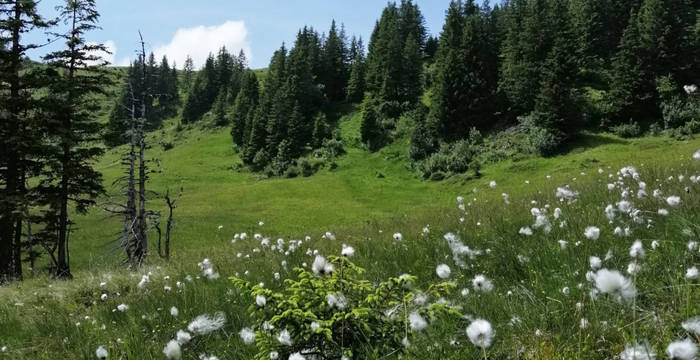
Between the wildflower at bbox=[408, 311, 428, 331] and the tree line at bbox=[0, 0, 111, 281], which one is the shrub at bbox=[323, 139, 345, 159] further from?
the wildflower at bbox=[408, 311, 428, 331]

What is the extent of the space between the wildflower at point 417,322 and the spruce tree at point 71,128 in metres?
23.0

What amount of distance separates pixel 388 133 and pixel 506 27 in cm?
3090

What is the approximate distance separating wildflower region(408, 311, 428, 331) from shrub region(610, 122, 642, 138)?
55.7 m

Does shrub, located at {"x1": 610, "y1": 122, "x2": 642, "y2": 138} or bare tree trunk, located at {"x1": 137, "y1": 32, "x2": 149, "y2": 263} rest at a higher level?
shrub, located at {"x1": 610, "y1": 122, "x2": 642, "y2": 138}

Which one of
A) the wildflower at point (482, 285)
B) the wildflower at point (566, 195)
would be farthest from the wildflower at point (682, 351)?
the wildflower at point (566, 195)

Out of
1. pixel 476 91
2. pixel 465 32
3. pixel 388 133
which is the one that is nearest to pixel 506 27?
pixel 465 32

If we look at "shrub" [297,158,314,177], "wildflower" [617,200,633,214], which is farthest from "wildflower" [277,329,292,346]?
"shrub" [297,158,314,177]

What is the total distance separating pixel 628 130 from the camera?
48.5m

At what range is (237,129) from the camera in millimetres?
94062

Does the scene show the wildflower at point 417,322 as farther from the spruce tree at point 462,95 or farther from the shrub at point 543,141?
the spruce tree at point 462,95

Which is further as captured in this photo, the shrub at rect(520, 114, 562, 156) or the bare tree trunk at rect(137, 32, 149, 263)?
the shrub at rect(520, 114, 562, 156)

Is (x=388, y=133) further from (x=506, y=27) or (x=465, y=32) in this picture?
(x=506, y=27)

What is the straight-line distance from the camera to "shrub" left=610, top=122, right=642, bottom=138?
48219 millimetres

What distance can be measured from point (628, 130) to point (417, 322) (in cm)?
5597
